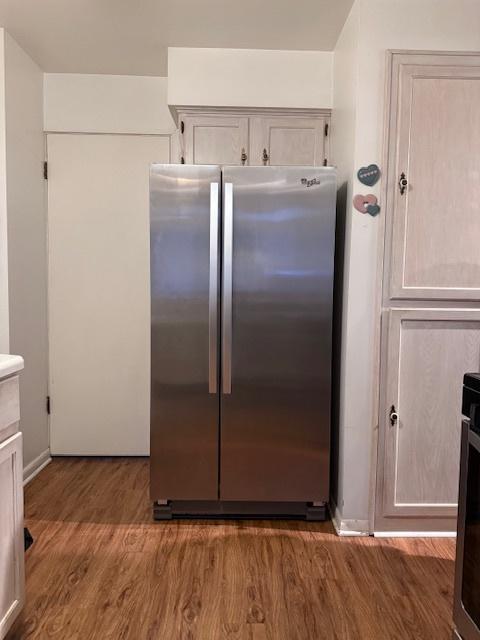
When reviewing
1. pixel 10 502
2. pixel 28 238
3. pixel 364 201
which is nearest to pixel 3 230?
pixel 28 238

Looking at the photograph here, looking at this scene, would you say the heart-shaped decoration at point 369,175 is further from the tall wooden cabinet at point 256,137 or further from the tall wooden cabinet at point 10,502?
the tall wooden cabinet at point 10,502

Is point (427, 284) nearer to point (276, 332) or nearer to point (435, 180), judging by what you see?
point (435, 180)

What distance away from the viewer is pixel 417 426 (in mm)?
2229

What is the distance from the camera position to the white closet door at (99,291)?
313cm

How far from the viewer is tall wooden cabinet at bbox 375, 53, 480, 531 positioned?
212cm

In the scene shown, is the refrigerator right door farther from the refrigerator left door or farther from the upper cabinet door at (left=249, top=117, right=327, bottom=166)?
the upper cabinet door at (left=249, top=117, right=327, bottom=166)

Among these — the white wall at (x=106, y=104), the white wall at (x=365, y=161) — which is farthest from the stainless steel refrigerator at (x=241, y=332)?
the white wall at (x=106, y=104)

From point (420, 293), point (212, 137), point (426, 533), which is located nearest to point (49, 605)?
point (426, 533)

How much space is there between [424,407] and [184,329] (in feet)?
3.84

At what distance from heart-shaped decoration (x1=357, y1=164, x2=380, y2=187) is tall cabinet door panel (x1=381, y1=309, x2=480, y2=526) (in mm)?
593

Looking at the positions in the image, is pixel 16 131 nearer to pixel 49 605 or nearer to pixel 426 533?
pixel 49 605

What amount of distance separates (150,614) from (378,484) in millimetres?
1127

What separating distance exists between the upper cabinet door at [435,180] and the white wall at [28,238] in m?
2.00

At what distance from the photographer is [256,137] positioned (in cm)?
275
